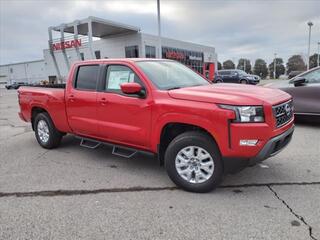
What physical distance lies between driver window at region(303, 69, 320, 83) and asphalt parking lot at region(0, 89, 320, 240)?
2.76 meters

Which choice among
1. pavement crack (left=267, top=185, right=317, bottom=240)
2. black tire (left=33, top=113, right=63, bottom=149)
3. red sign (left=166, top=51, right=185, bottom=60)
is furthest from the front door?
red sign (left=166, top=51, right=185, bottom=60)

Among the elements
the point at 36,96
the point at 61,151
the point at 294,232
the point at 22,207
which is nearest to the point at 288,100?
the point at 294,232

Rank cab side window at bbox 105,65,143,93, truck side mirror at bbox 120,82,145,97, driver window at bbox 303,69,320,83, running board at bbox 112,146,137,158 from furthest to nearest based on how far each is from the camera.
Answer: driver window at bbox 303,69,320,83
running board at bbox 112,146,137,158
cab side window at bbox 105,65,143,93
truck side mirror at bbox 120,82,145,97

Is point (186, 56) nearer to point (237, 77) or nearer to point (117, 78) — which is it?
point (237, 77)

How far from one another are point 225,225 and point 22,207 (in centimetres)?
244

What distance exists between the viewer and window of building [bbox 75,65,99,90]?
512 cm

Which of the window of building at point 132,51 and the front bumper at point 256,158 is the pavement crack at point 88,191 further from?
the window of building at point 132,51

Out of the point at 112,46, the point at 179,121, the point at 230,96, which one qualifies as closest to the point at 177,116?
the point at 179,121

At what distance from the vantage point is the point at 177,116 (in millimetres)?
3861

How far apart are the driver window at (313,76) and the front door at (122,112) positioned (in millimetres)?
5317

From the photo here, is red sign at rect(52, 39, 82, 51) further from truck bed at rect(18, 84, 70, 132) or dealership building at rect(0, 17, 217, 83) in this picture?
truck bed at rect(18, 84, 70, 132)

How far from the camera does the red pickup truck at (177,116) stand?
3.51m

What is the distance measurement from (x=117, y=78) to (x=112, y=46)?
40290mm

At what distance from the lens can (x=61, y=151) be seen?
239 inches
